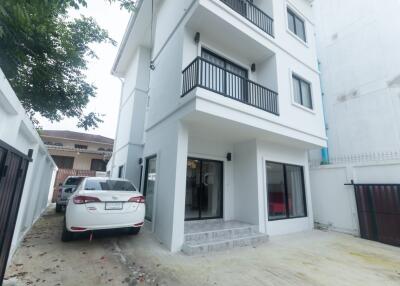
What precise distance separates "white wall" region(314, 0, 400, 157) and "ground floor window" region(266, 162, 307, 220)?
3.50 meters

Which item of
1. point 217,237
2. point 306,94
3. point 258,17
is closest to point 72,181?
point 217,237

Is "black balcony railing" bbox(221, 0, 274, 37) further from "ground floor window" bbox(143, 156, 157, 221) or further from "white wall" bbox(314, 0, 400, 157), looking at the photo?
"ground floor window" bbox(143, 156, 157, 221)

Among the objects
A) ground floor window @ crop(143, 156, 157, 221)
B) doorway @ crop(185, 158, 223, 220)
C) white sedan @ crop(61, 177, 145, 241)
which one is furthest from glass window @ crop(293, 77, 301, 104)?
white sedan @ crop(61, 177, 145, 241)

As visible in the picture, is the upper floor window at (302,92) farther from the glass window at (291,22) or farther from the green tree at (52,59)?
the green tree at (52,59)

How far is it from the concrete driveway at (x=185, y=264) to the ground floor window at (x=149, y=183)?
4.32 feet

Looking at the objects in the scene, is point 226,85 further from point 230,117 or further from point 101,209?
point 101,209

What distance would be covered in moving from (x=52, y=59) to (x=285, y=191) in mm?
9656

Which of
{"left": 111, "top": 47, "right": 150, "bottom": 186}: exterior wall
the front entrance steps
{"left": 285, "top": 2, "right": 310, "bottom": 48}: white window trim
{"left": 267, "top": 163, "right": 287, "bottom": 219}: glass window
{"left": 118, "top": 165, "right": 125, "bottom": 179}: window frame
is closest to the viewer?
the front entrance steps

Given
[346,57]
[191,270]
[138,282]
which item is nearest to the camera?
[138,282]

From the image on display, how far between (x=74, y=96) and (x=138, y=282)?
7559 millimetres

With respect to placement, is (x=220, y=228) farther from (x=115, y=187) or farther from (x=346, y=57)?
(x=346, y=57)

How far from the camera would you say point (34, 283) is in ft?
10.1

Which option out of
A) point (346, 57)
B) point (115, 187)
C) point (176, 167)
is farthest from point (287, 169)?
point (346, 57)

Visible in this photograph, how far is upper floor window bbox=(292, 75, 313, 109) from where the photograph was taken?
7.69 meters
